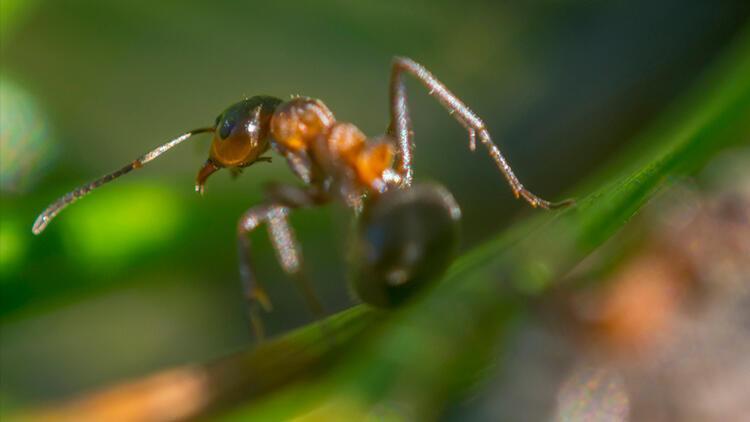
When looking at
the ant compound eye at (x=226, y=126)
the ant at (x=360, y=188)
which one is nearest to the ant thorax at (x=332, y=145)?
the ant at (x=360, y=188)

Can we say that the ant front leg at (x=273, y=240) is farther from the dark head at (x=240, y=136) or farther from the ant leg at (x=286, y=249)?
the dark head at (x=240, y=136)

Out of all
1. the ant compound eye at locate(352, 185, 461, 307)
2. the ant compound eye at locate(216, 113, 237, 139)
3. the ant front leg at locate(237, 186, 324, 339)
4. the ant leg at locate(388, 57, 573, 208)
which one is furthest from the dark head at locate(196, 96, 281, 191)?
the ant compound eye at locate(352, 185, 461, 307)

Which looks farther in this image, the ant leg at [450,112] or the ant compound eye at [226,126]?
the ant compound eye at [226,126]

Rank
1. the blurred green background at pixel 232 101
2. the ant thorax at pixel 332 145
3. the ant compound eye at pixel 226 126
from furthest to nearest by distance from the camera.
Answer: the blurred green background at pixel 232 101 → the ant compound eye at pixel 226 126 → the ant thorax at pixel 332 145

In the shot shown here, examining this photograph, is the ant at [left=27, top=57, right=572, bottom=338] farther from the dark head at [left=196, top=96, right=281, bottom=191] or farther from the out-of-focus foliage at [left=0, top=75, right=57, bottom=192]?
the out-of-focus foliage at [left=0, top=75, right=57, bottom=192]

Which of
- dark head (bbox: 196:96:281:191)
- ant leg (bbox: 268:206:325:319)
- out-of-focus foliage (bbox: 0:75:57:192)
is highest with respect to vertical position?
out-of-focus foliage (bbox: 0:75:57:192)

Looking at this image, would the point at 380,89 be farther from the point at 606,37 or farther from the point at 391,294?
the point at 391,294

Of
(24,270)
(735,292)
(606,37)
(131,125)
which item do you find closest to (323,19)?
(131,125)

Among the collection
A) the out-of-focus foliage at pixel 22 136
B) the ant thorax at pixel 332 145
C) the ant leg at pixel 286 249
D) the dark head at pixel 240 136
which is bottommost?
the ant leg at pixel 286 249

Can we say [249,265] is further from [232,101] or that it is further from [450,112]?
[232,101]
